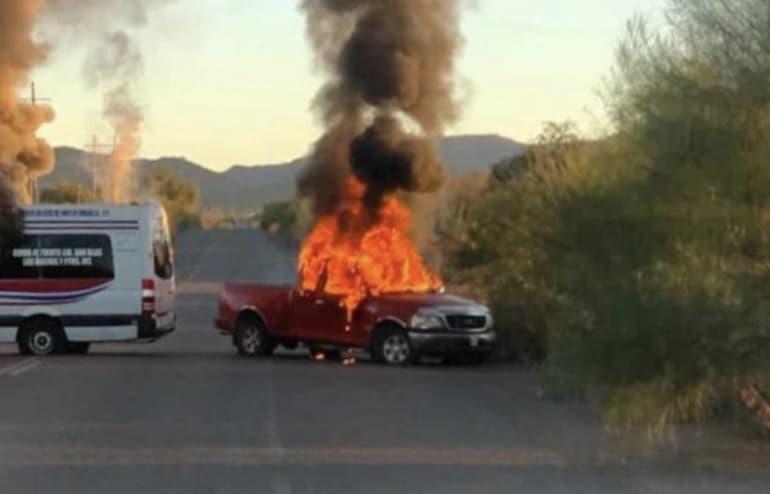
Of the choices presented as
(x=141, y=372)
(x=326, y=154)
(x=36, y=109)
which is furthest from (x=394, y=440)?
(x=36, y=109)

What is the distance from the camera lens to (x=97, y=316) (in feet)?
101

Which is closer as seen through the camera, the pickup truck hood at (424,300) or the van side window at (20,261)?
the pickup truck hood at (424,300)

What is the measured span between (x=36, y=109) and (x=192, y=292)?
17604 mm

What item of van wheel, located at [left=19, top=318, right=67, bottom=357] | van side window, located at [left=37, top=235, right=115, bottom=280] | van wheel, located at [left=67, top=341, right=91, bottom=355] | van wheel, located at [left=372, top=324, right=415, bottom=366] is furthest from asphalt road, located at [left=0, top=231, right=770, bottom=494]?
van wheel, located at [left=67, top=341, right=91, bottom=355]

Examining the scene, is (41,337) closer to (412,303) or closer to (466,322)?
(412,303)

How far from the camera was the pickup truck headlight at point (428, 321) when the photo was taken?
27656mm

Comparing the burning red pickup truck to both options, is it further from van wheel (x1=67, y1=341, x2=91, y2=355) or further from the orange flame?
van wheel (x1=67, y1=341, x2=91, y2=355)

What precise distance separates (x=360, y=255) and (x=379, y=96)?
3594 mm

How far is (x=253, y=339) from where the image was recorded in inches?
1200

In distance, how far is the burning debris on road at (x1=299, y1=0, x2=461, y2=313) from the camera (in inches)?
1239

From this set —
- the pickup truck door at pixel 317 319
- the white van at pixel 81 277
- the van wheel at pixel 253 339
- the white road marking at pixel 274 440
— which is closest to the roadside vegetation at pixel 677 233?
the white road marking at pixel 274 440

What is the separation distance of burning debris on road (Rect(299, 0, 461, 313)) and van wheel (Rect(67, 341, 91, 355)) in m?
4.28

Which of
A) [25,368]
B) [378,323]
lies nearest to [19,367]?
[25,368]

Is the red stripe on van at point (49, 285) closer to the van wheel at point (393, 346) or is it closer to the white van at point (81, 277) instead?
the white van at point (81, 277)
